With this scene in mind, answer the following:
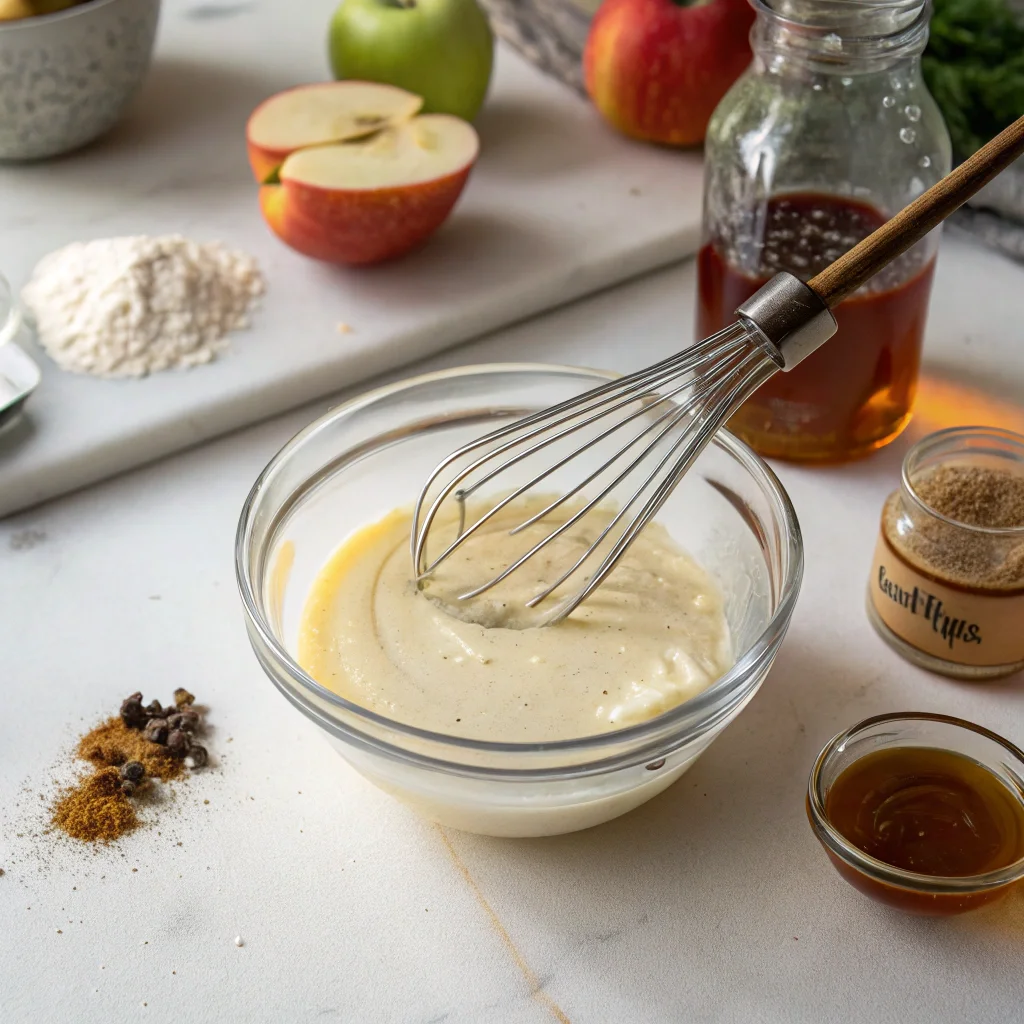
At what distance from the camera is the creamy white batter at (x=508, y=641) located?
851 mm

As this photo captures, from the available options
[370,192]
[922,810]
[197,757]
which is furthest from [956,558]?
[370,192]

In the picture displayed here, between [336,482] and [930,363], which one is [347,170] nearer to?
[336,482]

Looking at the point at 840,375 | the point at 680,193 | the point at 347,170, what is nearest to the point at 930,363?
the point at 840,375

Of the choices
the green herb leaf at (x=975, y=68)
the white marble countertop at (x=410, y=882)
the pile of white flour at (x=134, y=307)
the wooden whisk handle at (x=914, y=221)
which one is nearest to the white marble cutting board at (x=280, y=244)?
the pile of white flour at (x=134, y=307)

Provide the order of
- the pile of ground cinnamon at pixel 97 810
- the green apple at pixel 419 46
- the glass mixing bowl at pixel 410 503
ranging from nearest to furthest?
the glass mixing bowl at pixel 410 503 → the pile of ground cinnamon at pixel 97 810 → the green apple at pixel 419 46

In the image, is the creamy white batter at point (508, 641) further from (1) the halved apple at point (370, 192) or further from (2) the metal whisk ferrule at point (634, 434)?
(1) the halved apple at point (370, 192)

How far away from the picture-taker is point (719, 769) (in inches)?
36.7

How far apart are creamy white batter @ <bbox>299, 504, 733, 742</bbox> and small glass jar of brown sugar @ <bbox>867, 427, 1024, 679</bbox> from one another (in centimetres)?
15

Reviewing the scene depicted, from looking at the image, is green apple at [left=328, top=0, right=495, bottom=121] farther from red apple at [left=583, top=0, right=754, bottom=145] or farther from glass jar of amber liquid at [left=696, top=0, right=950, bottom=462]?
glass jar of amber liquid at [left=696, top=0, right=950, bottom=462]

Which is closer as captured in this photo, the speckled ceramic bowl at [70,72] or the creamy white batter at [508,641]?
the creamy white batter at [508,641]

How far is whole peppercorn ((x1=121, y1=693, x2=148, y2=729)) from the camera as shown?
38.0 inches

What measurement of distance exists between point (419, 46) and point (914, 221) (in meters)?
0.87

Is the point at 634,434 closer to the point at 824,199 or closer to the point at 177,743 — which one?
the point at 824,199

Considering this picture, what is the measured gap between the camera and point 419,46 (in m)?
1.50
